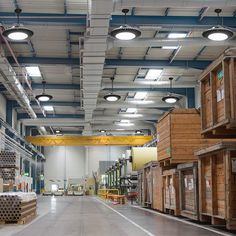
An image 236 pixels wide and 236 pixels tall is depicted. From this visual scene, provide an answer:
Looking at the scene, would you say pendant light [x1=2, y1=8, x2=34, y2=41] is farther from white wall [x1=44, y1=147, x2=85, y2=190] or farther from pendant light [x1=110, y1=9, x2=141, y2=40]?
white wall [x1=44, y1=147, x2=85, y2=190]

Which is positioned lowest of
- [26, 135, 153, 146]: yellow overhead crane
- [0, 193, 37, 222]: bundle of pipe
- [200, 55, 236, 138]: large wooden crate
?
[0, 193, 37, 222]: bundle of pipe

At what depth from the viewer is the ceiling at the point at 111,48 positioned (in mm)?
12758

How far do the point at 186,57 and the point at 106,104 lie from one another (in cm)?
830

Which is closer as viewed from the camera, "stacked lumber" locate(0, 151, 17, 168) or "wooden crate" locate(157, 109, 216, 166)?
"wooden crate" locate(157, 109, 216, 166)

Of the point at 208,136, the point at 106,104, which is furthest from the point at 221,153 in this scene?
the point at 106,104

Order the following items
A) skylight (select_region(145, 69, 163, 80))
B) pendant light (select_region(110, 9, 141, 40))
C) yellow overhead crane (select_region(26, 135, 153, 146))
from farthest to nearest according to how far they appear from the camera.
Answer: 1. yellow overhead crane (select_region(26, 135, 153, 146))
2. skylight (select_region(145, 69, 163, 80))
3. pendant light (select_region(110, 9, 141, 40))

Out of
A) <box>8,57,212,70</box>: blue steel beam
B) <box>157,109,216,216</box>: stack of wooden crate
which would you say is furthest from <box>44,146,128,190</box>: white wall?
<box>157,109,216,216</box>: stack of wooden crate

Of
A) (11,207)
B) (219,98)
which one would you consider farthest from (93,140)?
(219,98)

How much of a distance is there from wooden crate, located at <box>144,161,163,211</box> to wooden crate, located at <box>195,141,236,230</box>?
4716mm

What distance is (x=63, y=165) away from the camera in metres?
46.6

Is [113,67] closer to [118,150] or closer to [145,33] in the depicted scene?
[145,33]

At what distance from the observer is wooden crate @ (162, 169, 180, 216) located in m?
12.1

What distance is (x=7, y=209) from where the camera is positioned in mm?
10445

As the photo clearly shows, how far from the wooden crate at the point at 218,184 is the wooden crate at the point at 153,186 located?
4716 millimetres
